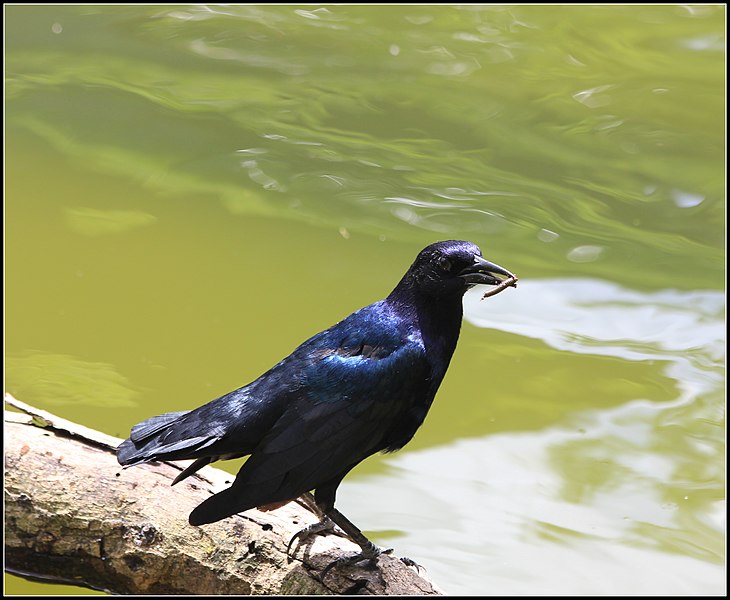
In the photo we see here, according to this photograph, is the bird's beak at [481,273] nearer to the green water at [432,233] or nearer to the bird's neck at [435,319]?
the bird's neck at [435,319]

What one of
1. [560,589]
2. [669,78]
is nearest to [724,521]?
[560,589]

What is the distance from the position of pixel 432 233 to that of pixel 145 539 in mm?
2930

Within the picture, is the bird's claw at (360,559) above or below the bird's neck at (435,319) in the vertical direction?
below

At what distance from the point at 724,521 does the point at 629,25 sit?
159 inches

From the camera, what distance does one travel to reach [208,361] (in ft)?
15.7

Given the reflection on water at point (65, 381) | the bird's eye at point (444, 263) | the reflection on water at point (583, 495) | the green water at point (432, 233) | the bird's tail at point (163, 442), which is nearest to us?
the bird's tail at point (163, 442)

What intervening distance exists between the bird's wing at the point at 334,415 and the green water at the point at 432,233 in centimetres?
81

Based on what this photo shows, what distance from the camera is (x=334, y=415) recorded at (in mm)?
2980

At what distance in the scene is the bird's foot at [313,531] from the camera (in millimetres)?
3047

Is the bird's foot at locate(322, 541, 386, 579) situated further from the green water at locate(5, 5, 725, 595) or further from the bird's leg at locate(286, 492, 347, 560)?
the green water at locate(5, 5, 725, 595)

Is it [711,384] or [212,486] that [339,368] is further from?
[711,384]

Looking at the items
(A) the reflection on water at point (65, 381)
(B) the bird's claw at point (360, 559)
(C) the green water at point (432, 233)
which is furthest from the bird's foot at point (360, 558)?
(A) the reflection on water at point (65, 381)

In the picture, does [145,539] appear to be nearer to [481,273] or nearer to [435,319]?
[435,319]

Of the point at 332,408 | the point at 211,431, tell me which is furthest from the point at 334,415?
the point at 211,431
